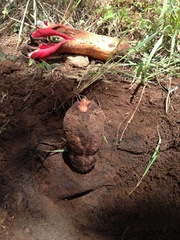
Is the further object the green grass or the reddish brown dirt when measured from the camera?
the green grass

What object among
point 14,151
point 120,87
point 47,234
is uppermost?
point 120,87

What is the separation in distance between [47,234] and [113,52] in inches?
35.0

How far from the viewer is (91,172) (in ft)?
4.24

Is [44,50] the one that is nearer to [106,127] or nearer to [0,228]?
[106,127]

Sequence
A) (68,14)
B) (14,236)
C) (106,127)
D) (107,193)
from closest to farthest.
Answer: (14,236) → (107,193) → (106,127) → (68,14)

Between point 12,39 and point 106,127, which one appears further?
point 12,39

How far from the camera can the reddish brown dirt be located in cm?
117

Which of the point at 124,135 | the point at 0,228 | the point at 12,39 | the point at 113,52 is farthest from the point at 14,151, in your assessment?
the point at 12,39

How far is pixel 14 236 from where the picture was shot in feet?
3.66

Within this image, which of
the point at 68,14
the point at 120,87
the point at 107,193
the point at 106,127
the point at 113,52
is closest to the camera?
the point at 107,193

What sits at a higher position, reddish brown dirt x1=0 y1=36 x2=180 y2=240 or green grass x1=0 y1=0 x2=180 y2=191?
green grass x1=0 y1=0 x2=180 y2=191

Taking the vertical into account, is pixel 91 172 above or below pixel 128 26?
below

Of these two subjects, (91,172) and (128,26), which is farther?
(128,26)

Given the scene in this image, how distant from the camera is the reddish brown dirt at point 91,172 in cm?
117
